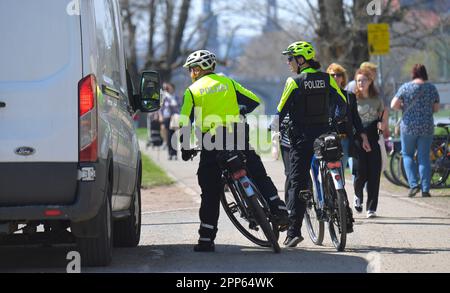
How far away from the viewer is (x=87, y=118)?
26.0 feet

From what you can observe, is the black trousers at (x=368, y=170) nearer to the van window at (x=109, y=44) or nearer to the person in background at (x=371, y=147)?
the person in background at (x=371, y=147)

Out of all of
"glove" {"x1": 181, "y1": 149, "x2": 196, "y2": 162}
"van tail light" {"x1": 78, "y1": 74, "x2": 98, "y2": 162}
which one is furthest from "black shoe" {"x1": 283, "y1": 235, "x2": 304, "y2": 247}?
"van tail light" {"x1": 78, "y1": 74, "x2": 98, "y2": 162}

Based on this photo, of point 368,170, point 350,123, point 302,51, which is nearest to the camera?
point 302,51

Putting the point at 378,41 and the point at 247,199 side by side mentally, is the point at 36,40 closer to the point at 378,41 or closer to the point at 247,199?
the point at 247,199

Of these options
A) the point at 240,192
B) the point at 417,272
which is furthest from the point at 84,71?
the point at 417,272

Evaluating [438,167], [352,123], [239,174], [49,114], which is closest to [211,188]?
[239,174]

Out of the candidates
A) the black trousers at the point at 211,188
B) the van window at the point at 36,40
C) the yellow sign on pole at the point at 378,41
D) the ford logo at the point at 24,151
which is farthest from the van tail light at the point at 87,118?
the yellow sign on pole at the point at 378,41

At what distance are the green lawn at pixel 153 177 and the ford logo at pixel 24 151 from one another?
1013 cm

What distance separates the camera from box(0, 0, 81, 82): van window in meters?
7.93

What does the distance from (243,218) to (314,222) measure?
2.75ft

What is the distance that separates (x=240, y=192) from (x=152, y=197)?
6878 millimetres

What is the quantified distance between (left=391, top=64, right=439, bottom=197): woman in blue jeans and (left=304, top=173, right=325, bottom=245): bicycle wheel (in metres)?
5.03
